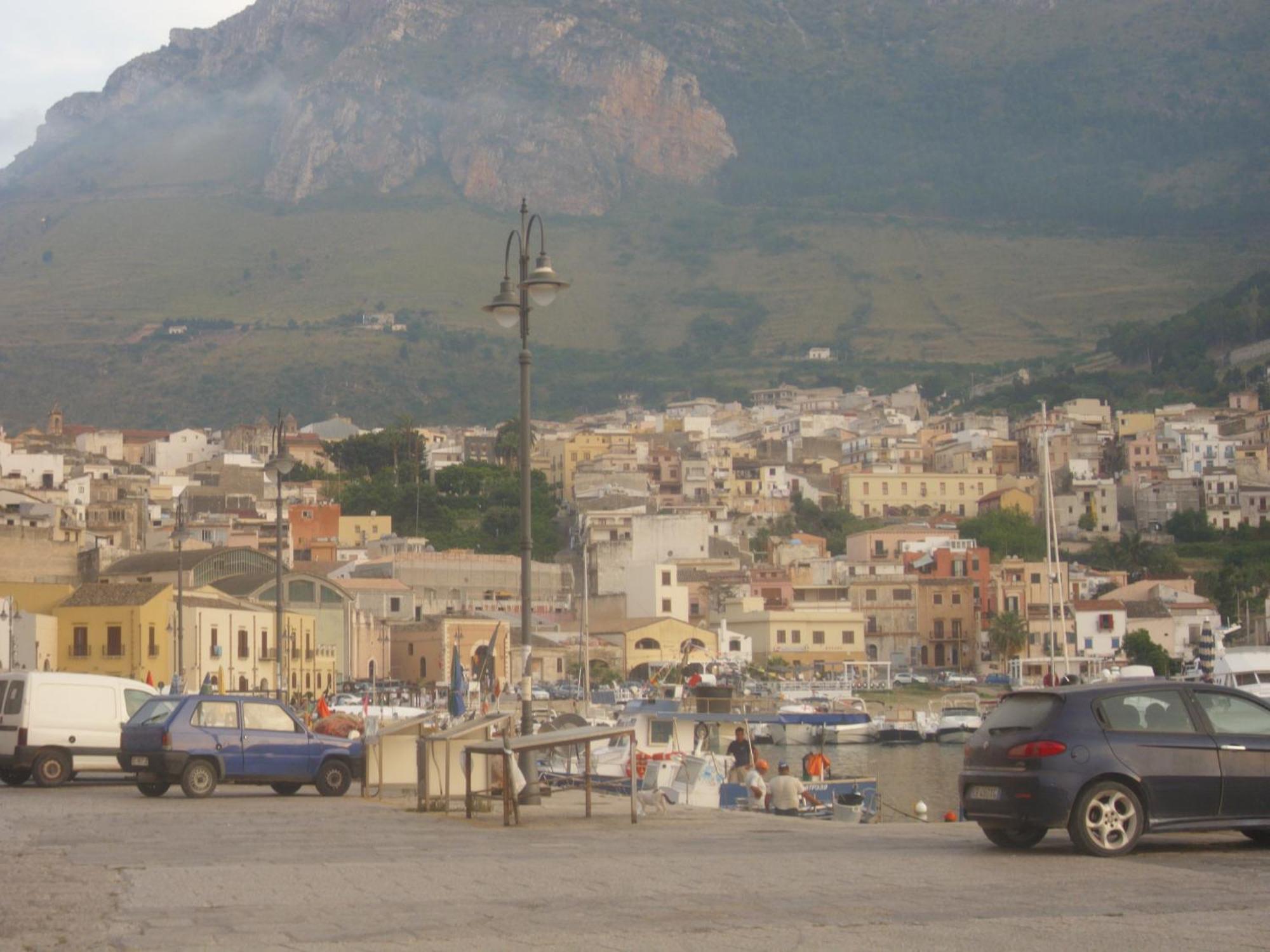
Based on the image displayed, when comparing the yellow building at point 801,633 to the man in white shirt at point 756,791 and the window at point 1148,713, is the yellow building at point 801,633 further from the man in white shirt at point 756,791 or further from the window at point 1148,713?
the window at point 1148,713

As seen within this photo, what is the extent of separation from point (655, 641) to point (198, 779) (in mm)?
76705

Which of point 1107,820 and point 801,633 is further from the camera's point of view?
point 801,633

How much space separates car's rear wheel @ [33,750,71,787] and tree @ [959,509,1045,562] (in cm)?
11850

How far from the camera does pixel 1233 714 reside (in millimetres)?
15555

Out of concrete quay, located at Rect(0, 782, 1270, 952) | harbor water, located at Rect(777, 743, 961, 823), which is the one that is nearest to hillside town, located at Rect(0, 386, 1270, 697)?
concrete quay, located at Rect(0, 782, 1270, 952)

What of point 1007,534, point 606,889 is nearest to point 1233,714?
point 606,889

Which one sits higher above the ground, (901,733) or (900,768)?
(901,733)

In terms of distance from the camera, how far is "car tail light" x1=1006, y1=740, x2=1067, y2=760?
49.2 ft

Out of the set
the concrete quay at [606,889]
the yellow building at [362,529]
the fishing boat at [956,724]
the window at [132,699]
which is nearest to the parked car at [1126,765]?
the concrete quay at [606,889]

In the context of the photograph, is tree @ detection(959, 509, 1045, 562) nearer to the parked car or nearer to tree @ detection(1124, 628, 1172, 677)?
tree @ detection(1124, 628, 1172, 677)

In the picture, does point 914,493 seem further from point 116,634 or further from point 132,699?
point 132,699

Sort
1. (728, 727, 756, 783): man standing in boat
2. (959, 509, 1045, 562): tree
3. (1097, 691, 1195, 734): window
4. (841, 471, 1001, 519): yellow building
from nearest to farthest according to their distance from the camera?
(1097, 691, 1195, 734): window
(728, 727, 756, 783): man standing in boat
(959, 509, 1045, 562): tree
(841, 471, 1001, 519): yellow building

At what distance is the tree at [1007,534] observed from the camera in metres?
143

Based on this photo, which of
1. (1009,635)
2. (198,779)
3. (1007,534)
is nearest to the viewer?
(198,779)
